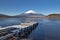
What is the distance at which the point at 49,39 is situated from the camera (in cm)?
1936

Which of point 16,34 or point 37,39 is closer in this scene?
point 16,34

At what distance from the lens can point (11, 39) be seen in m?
13.3

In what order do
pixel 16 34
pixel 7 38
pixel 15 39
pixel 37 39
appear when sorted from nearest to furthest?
pixel 7 38, pixel 15 39, pixel 16 34, pixel 37 39

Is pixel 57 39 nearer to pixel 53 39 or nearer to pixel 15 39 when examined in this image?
pixel 53 39

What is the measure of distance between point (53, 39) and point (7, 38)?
851cm

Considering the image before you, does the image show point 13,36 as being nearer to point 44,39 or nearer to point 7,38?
point 7,38

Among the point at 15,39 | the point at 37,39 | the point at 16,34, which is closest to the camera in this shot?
the point at 15,39

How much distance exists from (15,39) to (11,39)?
0.56 m

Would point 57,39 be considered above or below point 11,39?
below

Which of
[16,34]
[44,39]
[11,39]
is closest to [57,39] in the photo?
[44,39]

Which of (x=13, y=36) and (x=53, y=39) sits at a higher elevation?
(x=13, y=36)

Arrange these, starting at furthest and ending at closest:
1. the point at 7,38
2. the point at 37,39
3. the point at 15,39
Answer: the point at 37,39 < the point at 15,39 < the point at 7,38

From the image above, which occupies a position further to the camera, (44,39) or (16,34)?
(44,39)

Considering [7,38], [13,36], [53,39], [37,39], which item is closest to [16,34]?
[13,36]
